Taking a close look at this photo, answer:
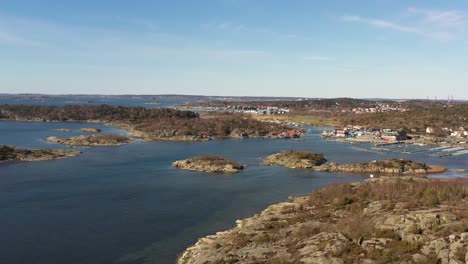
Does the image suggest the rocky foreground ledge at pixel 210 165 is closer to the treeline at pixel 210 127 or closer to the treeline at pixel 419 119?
the treeline at pixel 210 127

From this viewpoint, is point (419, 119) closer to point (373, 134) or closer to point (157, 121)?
point (373, 134)

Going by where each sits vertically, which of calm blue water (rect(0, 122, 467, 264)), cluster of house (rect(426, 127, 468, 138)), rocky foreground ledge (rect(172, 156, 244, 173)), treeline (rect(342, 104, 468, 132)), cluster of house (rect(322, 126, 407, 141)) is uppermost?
treeline (rect(342, 104, 468, 132))

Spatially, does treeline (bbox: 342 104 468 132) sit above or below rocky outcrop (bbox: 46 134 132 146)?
above

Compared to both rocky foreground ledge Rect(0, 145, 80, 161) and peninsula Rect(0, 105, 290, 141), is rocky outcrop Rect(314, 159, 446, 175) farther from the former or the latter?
peninsula Rect(0, 105, 290, 141)

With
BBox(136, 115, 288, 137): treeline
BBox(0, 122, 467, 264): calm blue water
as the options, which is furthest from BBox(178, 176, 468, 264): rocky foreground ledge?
BBox(136, 115, 288, 137): treeline

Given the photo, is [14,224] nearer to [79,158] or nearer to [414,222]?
[414,222]

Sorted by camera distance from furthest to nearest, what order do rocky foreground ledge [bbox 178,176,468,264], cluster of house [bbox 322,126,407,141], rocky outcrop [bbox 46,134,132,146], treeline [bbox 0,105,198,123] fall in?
treeline [bbox 0,105,198,123]
cluster of house [bbox 322,126,407,141]
rocky outcrop [bbox 46,134,132,146]
rocky foreground ledge [bbox 178,176,468,264]

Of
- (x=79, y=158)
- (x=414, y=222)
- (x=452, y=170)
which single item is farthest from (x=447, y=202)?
(x=79, y=158)

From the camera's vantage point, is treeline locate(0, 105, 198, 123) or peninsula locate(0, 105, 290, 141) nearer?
peninsula locate(0, 105, 290, 141)
